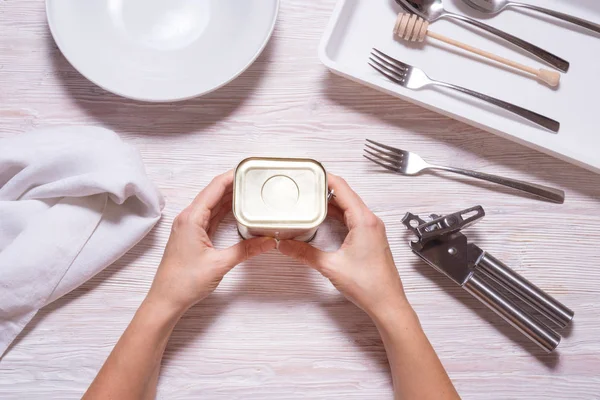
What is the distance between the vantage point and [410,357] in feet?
2.05

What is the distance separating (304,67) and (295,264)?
28cm

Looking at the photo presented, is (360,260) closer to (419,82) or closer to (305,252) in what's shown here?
(305,252)

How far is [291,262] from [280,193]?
24 centimetres

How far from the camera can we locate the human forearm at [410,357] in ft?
2.01

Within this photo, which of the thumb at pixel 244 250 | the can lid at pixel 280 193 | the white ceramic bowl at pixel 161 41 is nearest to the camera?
the can lid at pixel 280 193

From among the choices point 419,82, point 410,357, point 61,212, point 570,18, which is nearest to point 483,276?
point 410,357

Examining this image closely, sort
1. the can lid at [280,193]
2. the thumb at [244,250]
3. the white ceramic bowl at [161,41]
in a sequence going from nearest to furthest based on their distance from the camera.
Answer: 1. the can lid at [280,193]
2. the thumb at [244,250]
3. the white ceramic bowl at [161,41]

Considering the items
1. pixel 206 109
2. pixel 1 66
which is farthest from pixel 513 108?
pixel 1 66

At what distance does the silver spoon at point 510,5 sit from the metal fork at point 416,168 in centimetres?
23

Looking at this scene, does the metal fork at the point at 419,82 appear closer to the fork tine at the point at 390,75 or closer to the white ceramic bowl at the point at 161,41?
the fork tine at the point at 390,75

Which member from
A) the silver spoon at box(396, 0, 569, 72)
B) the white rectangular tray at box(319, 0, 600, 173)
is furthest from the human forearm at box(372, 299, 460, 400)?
the silver spoon at box(396, 0, 569, 72)

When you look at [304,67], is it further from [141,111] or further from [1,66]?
[1,66]

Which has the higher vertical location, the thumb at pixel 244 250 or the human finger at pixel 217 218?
the thumb at pixel 244 250

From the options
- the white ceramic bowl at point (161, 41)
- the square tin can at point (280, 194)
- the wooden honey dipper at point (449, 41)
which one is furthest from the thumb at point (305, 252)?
the wooden honey dipper at point (449, 41)
